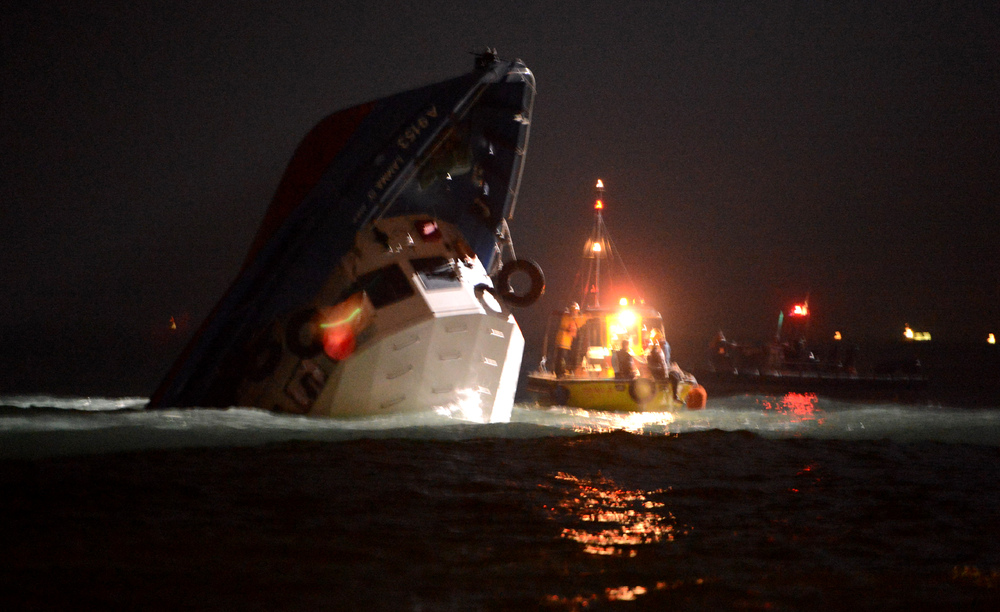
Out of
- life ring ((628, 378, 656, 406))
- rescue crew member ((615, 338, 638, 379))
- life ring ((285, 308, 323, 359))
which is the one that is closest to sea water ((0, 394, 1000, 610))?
life ring ((285, 308, 323, 359))

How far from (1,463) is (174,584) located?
5.20m

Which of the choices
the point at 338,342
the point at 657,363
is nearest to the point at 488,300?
the point at 338,342

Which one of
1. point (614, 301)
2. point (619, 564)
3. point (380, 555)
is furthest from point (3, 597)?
point (614, 301)

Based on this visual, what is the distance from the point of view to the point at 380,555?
4.17 m

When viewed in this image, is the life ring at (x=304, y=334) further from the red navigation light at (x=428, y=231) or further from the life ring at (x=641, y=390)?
the life ring at (x=641, y=390)

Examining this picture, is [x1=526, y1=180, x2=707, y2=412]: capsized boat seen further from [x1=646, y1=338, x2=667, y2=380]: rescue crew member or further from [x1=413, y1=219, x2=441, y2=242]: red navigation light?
[x1=413, y1=219, x2=441, y2=242]: red navigation light

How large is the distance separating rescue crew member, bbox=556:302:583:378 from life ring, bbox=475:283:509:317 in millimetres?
7224

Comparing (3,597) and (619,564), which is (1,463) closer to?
(3,597)

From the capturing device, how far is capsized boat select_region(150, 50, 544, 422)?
1044 cm

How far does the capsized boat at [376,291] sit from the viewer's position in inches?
411

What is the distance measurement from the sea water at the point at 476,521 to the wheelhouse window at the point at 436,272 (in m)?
2.08

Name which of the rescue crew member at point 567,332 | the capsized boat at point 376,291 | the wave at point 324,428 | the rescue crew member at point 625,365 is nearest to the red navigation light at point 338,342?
the capsized boat at point 376,291

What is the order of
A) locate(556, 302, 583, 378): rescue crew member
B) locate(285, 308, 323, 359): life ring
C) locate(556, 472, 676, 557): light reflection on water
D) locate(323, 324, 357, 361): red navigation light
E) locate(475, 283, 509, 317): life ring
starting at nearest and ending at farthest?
1. locate(556, 472, 676, 557): light reflection on water
2. locate(323, 324, 357, 361): red navigation light
3. locate(285, 308, 323, 359): life ring
4. locate(475, 283, 509, 317): life ring
5. locate(556, 302, 583, 378): rescue crew member

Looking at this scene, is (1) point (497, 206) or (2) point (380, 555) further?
(1) point (497, 206)
